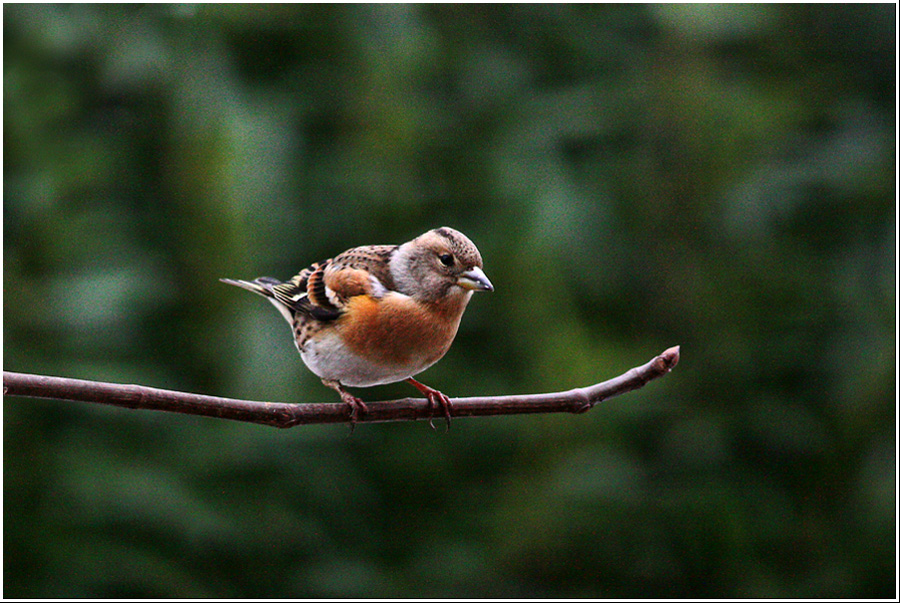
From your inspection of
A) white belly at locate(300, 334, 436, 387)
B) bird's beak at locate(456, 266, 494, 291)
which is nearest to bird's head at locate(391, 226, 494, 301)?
bird's beak at locate(456, 266, 494, 291)

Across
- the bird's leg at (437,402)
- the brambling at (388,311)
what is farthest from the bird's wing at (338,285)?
the bird's leg at (437,402)

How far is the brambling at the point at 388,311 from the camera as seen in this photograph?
4.92ft

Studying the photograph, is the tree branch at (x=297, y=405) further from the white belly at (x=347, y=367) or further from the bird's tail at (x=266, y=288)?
the bird's tail at (x=266, y=288)

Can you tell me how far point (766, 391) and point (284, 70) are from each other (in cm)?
189

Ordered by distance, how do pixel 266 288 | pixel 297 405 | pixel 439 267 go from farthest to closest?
pixel 266 288, pixel 439 267, pixel 297 405

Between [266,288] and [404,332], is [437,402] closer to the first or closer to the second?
[404,332]

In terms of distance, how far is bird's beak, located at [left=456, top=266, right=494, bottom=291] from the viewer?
1.38 metres

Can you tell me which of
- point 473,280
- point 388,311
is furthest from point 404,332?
point 473,280

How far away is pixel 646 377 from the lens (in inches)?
51.6

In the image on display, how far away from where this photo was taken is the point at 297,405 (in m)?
1.40

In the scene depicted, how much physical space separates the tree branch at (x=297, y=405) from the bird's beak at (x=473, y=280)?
0.18 meters

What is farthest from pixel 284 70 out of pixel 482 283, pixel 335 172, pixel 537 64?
pixel 482 283

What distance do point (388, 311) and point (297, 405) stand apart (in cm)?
29

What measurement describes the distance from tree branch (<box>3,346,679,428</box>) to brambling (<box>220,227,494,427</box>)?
0.04 m
